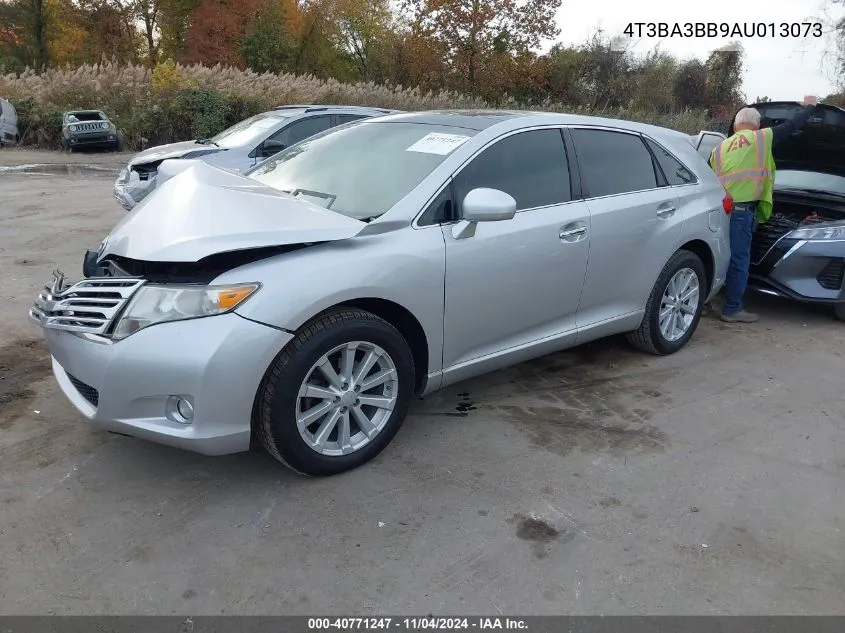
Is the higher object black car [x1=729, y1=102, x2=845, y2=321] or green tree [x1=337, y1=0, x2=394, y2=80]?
green tree [x1=337, y1=0, x2=394, y2=80]

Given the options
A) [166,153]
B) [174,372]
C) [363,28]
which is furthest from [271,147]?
[363,28]

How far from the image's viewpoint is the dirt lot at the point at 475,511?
8.41 ft

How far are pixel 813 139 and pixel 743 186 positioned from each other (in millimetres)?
1606

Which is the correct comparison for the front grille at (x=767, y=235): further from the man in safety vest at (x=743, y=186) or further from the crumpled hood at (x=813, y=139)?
the crumpled hood at (x=813, y=139)

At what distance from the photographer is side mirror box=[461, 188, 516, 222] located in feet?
10.9

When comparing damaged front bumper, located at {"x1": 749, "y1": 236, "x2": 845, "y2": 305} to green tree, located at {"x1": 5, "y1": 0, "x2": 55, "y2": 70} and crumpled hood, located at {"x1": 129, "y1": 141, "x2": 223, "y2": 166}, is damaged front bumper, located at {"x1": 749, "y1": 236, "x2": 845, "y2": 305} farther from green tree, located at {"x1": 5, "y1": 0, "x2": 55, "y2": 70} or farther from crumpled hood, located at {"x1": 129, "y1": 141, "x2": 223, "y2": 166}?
green tree, located at {"x1": 5, "y1": 0, "x2": 55, "y2": 70}

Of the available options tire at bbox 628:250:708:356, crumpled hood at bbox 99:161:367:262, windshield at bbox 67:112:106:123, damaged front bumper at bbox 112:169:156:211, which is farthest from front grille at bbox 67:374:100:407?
windshield at bbox 67:112:106:123

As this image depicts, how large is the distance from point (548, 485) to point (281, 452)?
1.25 m

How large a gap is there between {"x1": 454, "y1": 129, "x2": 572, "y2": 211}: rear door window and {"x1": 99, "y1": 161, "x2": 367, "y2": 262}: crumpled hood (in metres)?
0.77

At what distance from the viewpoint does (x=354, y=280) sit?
10.2ft

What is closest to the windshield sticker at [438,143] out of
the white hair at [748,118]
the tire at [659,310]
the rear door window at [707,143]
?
the tire at [659,310]

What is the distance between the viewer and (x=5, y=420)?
371 centimetres

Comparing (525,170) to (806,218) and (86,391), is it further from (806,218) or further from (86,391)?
(806,218)

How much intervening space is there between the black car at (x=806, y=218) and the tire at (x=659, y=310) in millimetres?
1181
